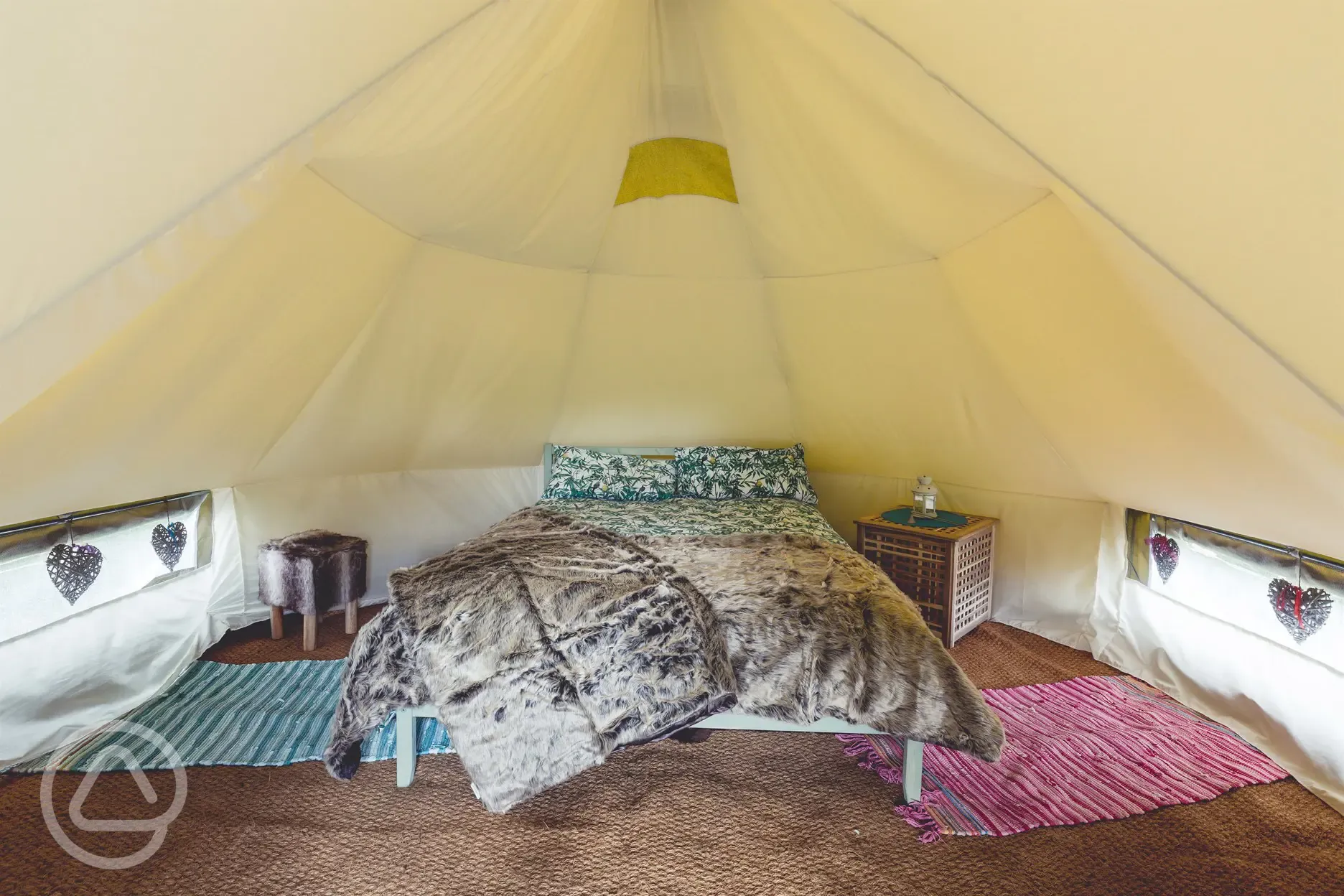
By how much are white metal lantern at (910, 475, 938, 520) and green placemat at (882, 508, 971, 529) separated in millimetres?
21

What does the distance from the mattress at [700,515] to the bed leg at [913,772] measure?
961mm

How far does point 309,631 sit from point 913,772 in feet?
8.66

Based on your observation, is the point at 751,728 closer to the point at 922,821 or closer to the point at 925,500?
the point at 922,821

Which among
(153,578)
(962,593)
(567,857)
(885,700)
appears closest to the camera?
(567,857)

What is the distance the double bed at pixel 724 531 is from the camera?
6.17ft

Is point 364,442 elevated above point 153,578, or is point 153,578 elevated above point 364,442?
point 364,442

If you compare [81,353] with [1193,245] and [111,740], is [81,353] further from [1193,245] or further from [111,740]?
[1193,245]

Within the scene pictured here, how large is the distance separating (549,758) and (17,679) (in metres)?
1.92

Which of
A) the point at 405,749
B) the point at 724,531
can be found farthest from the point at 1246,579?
the point at 405,749

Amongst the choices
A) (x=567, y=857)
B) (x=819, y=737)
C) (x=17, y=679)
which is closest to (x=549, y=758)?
(x=567, y=857)

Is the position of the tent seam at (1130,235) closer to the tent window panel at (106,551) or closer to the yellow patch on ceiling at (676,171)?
the yellow patch on ceiling at (676,171)

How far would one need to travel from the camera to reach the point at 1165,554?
2.71 metres

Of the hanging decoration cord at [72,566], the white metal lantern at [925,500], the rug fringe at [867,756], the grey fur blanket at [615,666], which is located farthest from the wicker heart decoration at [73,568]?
the white metal lantern at [925,500]

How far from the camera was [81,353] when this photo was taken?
1.38 m
